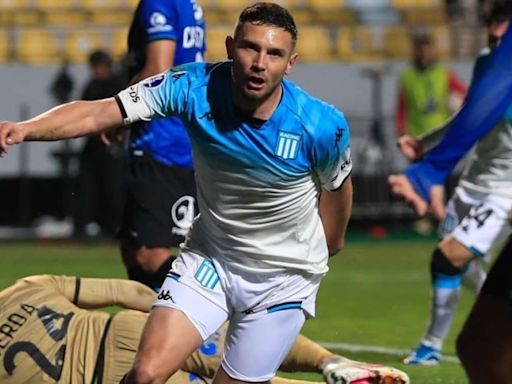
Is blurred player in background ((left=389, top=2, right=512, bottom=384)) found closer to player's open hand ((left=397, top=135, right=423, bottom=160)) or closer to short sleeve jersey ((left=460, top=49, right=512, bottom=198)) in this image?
player's open hand ((left=397, top=135, right=423, bottom=160))

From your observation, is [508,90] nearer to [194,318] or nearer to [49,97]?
[194,318]

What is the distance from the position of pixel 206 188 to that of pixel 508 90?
215cm

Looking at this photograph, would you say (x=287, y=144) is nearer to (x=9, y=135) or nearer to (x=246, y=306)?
(x=246, y=306)

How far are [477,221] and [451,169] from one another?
78.1 inches

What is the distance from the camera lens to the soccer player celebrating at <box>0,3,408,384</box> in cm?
571

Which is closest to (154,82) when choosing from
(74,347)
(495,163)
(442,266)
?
(74,347)

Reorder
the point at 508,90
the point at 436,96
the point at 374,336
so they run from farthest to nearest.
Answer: the point at 436,96
the point at 374,336
the point at 508,90

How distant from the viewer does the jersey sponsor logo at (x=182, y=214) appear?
8023mm

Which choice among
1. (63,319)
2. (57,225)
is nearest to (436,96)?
(57,225)

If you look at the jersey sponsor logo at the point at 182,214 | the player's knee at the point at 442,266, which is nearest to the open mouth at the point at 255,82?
the jersey sponsor logo at the point at 182,214

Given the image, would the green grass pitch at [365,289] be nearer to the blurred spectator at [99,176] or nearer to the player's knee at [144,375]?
the blurred spectator at [99,176]

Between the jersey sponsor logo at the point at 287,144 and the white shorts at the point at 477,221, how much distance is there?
3483 mm

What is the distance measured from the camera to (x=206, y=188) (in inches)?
237

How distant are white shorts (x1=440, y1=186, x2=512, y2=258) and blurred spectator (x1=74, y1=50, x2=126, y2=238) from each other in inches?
326
